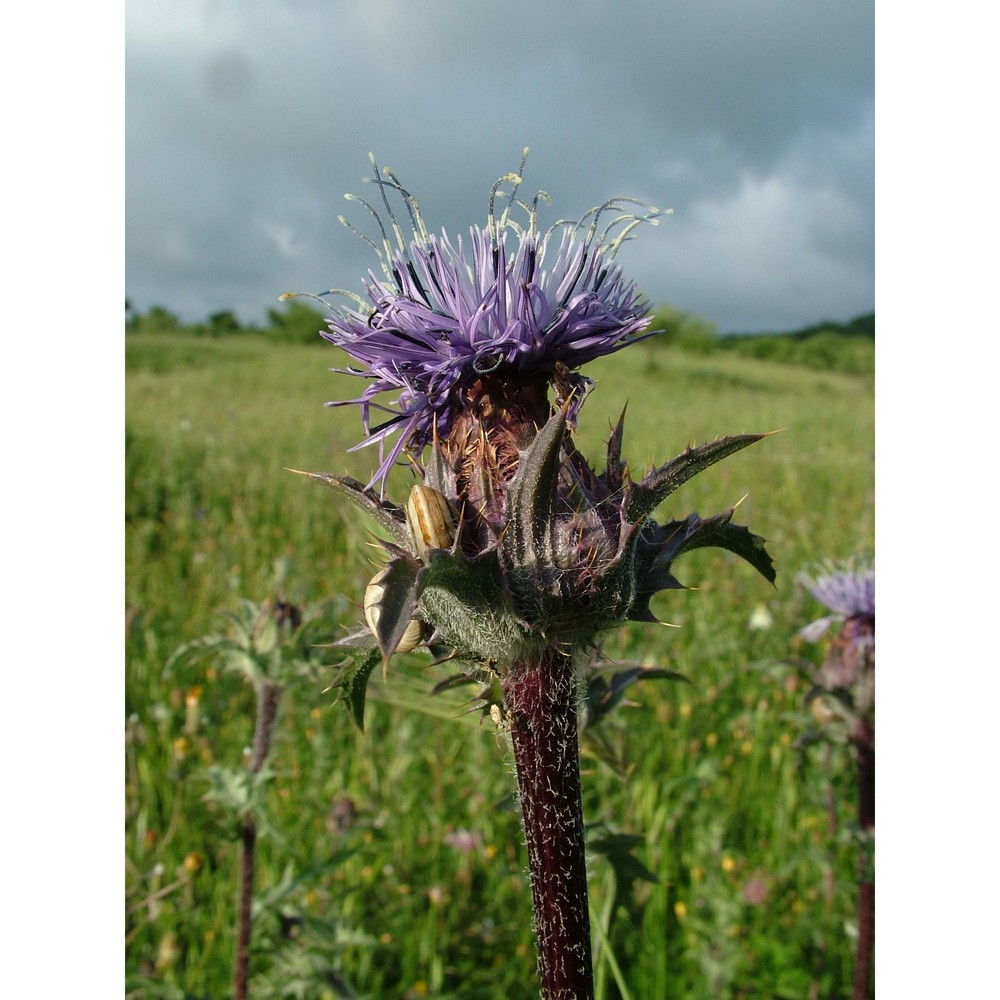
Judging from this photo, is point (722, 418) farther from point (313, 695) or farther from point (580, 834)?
point (580, 834)

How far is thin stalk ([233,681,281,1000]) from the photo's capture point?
82.0 inches

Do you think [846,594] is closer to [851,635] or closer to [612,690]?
[851,635]

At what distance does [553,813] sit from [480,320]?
709mm

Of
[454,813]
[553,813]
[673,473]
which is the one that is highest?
[673,473]

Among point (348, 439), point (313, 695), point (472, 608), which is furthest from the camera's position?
point (348, 439)

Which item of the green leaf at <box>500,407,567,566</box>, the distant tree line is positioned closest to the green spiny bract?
the green leaf at <box>500,407,567,566</box>

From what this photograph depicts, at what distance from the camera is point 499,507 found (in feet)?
3.81

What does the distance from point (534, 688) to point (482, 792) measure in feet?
7.23

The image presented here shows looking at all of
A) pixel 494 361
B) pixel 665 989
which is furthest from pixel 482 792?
pixel 494 361

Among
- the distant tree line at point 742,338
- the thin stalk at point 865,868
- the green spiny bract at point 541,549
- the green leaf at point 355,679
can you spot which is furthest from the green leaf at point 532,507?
the distant tree line at point 742,338

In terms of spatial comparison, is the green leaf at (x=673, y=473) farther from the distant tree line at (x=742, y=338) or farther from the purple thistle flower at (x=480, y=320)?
the distant tree line at (x=742, y=338)

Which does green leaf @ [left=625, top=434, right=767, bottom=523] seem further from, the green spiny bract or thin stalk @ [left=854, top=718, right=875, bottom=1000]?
thin stalk @ [left=854, top=718, right=875, bottom=1000]

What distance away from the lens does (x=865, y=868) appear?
2199mm

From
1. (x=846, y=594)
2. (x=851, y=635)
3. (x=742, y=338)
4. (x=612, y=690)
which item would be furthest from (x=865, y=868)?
(x=742, y=338)
